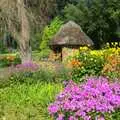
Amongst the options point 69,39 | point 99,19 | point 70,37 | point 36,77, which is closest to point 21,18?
point 69,39

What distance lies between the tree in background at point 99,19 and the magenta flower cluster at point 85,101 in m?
28.9

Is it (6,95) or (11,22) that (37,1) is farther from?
(6,95)

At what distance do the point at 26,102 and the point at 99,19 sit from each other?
93.3 ft

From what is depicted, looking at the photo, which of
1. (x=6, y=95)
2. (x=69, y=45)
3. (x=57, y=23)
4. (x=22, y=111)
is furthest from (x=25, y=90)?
(x=57, y=23)

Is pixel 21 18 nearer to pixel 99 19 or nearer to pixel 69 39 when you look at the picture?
pixel 69 39

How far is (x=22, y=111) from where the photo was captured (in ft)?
32.0

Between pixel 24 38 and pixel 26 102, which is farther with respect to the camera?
pixel 24 38

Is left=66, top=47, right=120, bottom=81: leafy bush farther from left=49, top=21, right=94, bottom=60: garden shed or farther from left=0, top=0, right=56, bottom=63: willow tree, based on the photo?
left=49, top=21, right=94, bottom=60: garden shed

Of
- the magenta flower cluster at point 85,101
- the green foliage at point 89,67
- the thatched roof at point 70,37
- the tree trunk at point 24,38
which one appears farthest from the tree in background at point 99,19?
the magenta flower cluster at point 85,101

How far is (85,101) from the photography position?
25.8ft

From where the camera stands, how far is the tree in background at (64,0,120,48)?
37.8 metres

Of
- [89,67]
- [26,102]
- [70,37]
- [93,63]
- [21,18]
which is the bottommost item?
[26,102]

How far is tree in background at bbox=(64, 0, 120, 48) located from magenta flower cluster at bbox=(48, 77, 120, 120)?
28895 mm

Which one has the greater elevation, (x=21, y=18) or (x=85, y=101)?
(x=21, y=18)
